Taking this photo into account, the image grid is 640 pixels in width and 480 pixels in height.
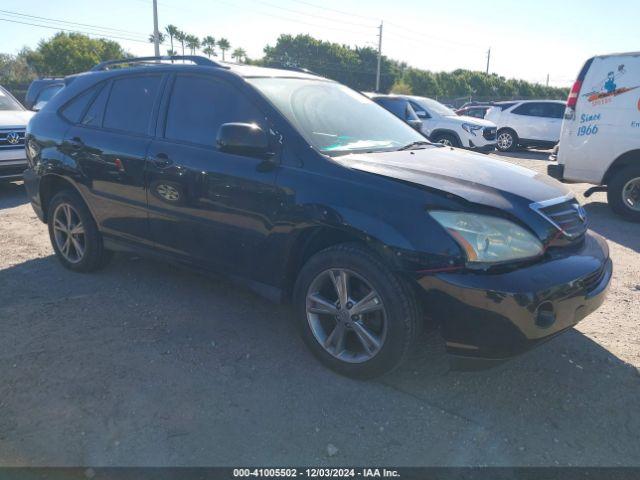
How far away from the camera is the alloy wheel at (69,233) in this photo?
4.59m

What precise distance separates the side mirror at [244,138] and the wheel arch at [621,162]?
5.85 meters

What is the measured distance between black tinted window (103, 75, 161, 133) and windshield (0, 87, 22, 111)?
622 cm

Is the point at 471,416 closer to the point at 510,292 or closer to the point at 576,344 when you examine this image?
the point at 510,292

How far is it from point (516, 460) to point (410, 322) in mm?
796

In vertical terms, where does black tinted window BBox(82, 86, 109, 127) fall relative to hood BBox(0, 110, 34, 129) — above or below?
above

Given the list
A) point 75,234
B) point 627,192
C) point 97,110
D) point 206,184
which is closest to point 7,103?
point 75,234

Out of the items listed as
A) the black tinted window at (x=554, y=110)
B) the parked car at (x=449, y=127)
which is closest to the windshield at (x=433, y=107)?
the parked car at (x=449, y=127)

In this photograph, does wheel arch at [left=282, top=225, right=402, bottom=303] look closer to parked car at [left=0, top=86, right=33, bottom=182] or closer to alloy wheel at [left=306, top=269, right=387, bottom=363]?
alloy wheel at [left=306, top=269, right=387, bottom=363]

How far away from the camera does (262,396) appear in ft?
9.37

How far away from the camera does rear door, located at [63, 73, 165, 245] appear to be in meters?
3.89

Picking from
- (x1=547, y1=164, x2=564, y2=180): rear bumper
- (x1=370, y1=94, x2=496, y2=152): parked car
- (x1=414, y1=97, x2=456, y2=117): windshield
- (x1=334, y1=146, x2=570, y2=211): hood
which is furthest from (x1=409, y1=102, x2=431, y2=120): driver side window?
(x1=334, y1=146, x2=570, y2=211): hood

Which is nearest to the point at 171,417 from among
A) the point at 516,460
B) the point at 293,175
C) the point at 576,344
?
the point at 293,175

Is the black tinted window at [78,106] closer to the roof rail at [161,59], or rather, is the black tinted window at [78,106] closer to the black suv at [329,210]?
the black suv at [329,210]

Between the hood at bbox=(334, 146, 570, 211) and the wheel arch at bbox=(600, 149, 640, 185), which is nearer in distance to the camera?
the hood at bbox=(334, 146, 570, 211)
